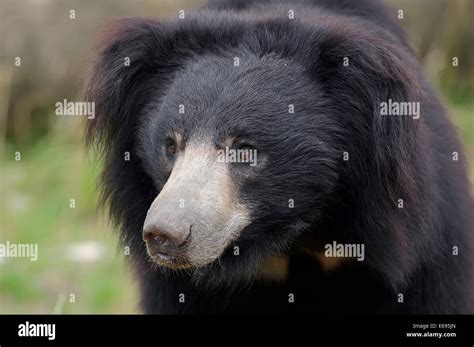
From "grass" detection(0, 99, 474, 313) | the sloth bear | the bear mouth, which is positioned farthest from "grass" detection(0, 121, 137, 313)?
the bear mouth

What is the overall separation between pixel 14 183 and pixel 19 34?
1.88m

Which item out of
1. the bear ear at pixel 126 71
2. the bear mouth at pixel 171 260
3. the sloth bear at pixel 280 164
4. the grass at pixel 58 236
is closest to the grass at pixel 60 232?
the grass at pixel 58 236

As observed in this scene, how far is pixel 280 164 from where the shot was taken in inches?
174

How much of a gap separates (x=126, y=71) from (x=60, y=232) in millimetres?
4446

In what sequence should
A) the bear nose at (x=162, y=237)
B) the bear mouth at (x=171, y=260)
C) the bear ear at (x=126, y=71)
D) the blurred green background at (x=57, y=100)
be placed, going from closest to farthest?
the bear nose at (x=162, y=237), the bear mouth at (x=171, y=260), the bear ear at (x=126, y=71), the blurred green background at (x=57, y=100)

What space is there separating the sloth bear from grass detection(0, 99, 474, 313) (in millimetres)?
1927

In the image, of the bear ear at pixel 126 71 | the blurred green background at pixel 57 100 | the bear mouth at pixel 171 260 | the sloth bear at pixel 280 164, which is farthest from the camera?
the blurred green background at pixel 57 100

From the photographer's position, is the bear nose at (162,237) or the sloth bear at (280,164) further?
the sloth bear at (280,164)

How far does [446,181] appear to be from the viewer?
16.5 ft

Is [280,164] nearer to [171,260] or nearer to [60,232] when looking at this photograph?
[171,260]

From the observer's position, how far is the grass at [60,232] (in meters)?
7.86

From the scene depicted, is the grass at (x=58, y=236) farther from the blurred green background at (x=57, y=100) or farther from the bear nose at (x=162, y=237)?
the bear nose at (x=162, y=237)

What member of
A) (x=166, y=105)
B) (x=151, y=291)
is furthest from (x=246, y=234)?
(x=151, y=291)

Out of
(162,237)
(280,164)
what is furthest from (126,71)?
(162,237)
